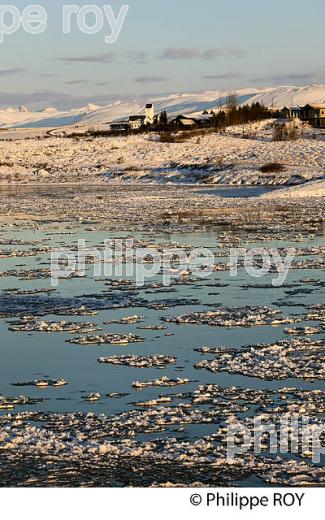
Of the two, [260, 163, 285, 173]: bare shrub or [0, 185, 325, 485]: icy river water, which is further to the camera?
[260, 163, 285, 173]: bare shrub

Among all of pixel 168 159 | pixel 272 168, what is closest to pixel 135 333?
pixel 272 168

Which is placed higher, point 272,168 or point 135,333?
point 272,168

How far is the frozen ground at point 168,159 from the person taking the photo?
48.1 m

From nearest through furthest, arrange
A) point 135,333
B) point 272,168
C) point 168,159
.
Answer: point 135,333 → point 272,168 → point 168,159

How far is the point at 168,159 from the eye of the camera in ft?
195

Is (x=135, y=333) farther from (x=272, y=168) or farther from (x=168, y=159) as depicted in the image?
(x=168, y=159)

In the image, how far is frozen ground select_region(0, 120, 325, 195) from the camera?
48.1 meters

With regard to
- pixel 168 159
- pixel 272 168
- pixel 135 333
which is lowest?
pixel 135 333

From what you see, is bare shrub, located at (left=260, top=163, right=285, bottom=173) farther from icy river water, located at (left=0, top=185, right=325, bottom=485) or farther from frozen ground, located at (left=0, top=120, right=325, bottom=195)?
icy river water, located at (left=0, top=185, right=325, bottom=485)

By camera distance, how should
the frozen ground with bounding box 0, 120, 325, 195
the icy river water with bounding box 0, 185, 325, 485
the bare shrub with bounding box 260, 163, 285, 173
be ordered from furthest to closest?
the frozen ground with bounding box 0, 120, 325, 195
the bare shrub with bounding box 260, 163, 285, 173
the icy river water with bounding box 0, 185, 325, 485

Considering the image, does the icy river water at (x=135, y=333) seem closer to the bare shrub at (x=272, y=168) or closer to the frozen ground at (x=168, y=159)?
the frozen ground at (x=168, y=159)

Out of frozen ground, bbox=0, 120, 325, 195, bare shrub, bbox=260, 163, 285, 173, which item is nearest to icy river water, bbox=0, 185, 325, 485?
frozen ground, bbox=0, 120, 325, 195

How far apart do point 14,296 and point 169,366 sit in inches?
193

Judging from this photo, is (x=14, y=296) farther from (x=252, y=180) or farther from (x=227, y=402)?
(x=252, y=180)
